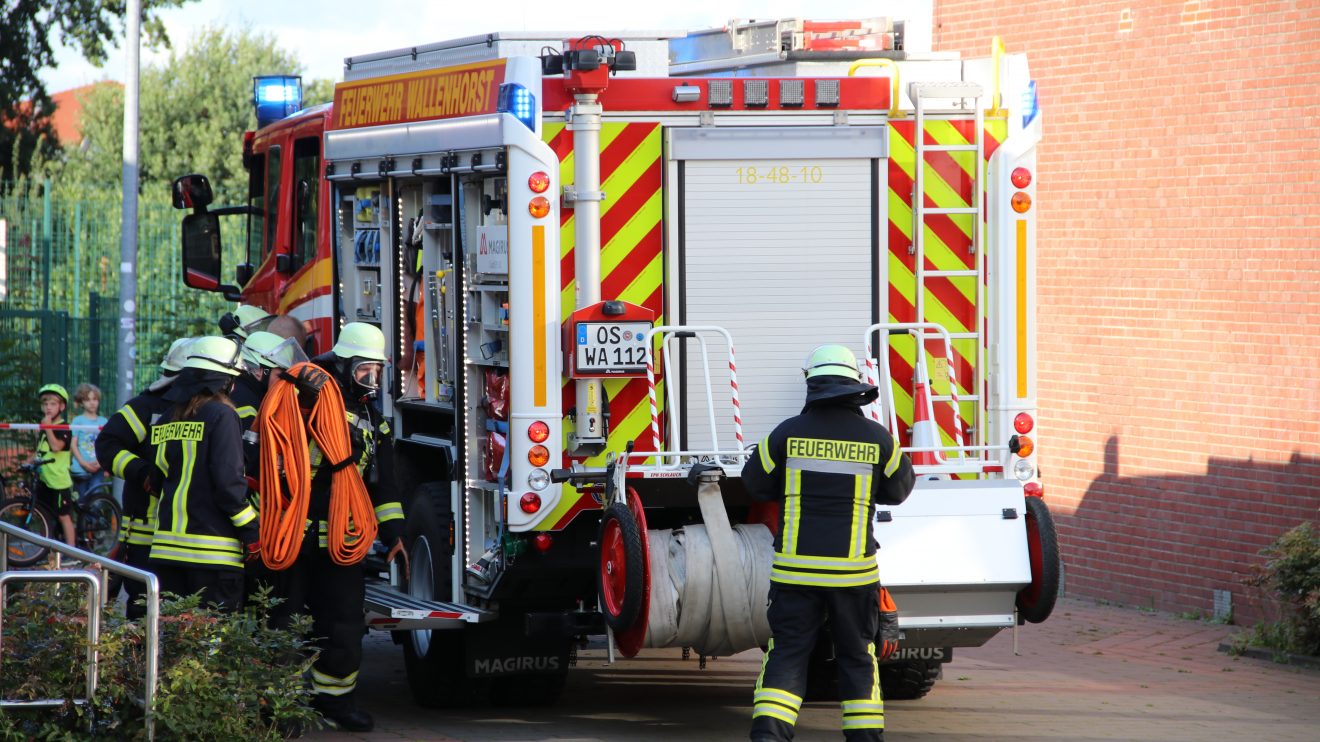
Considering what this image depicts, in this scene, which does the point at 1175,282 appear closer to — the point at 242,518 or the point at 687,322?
the point at 687,322

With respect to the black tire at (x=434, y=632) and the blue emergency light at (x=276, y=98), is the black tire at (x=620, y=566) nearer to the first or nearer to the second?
the black tire at (x=434, y=632)

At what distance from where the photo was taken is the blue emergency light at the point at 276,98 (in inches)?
443

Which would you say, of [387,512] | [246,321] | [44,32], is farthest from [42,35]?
[387,512]

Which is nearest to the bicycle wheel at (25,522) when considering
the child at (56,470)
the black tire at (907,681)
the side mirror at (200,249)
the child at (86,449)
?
the child at (56,470)

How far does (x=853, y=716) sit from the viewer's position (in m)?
6.88

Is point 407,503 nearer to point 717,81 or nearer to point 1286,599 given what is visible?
point 717,81

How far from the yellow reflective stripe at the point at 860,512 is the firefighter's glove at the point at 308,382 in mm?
2421

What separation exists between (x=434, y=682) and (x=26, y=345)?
1034 centimetres

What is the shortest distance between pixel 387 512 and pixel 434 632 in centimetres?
80

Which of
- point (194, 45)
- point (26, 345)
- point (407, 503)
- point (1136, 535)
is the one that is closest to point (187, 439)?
point (407, 503)

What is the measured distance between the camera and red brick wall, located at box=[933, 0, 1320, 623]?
10.9 meters

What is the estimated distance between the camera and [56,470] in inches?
532

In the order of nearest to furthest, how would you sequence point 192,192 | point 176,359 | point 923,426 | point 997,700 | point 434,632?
1. point 923,426
2. point 434,632
3. point 176,359
4. point 997,700
5. point 192,192

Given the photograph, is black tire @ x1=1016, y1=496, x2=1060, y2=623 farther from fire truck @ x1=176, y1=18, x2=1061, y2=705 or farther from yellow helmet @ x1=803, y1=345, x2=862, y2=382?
yellow helmet @ x1=803, y1=345, x2=862, y2=382
